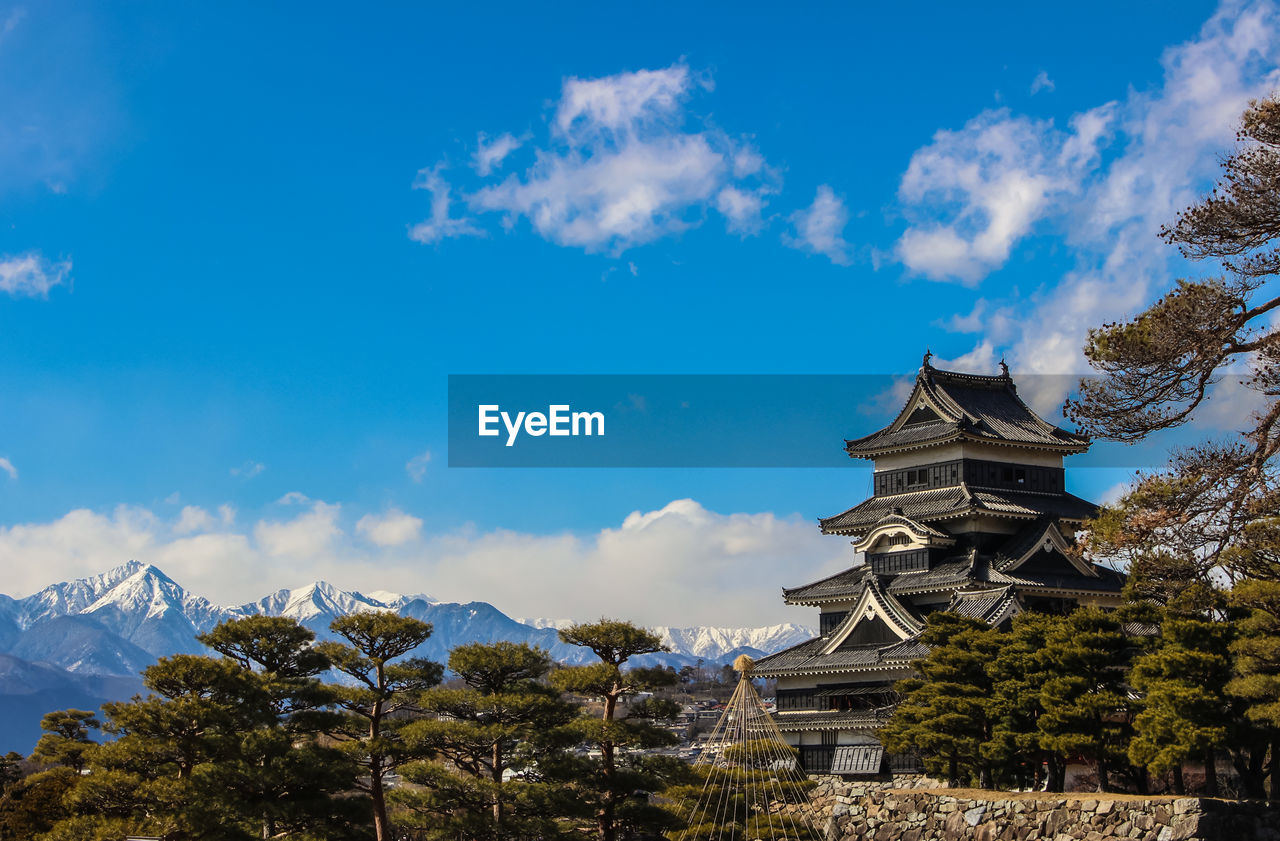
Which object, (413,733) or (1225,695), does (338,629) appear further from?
(1225,695)

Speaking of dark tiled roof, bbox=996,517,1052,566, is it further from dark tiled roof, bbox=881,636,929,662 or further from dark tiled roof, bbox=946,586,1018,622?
dark tiled roof, bbox=881,636,929,662

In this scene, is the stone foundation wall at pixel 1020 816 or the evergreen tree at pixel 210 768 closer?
the evergreen tree at pixel 210 768

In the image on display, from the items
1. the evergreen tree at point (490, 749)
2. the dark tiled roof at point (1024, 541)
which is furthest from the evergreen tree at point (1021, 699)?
the evergreen tree at point (490, 749)

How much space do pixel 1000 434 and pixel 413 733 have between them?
22110 millimetres

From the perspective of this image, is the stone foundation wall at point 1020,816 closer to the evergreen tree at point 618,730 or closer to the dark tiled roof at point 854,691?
the dark tiled roof at point 854,691

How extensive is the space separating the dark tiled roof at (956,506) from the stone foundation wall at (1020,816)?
8.54 m

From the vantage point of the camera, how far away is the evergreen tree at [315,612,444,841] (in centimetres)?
2580

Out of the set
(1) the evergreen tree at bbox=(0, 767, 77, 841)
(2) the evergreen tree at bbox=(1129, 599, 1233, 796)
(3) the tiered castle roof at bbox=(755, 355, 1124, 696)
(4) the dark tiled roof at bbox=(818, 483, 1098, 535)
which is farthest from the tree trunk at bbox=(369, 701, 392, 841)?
(4) the dark tiled roof at bbox=(818, 483, 1098, 535)

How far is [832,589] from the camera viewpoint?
131 ft

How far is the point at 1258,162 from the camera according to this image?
54.2 ft

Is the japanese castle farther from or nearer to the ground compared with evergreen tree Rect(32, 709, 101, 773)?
farther from the ground

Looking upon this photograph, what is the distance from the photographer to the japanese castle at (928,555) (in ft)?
117

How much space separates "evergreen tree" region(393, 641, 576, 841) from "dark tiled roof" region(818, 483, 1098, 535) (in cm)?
1589

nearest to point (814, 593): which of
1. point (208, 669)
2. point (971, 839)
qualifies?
point (971, 839)
